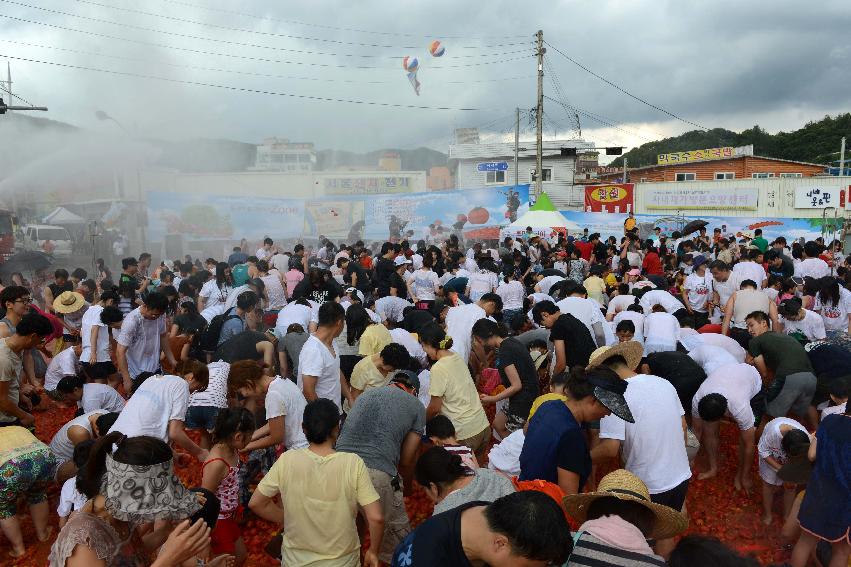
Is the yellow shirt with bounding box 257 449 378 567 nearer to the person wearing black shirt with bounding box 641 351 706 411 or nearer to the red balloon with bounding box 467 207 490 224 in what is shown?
the person wearing black shirt with bounding box 641 351 706 411

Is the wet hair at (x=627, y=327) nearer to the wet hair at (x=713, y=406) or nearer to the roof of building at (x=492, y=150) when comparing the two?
the wet hair at (x=713, y=406)

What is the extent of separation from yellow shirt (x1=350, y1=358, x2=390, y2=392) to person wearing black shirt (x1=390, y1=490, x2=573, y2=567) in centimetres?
303

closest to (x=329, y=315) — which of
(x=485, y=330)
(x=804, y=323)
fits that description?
(x=485, y=330)

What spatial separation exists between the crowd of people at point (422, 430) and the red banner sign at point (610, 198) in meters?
22.8

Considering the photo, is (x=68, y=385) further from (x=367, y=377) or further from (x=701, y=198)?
(x=701, y=198)

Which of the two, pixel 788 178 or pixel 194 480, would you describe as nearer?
pixel 194 480

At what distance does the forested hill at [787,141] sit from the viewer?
5456cm

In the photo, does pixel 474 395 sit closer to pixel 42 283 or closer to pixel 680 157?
pixel 42 283

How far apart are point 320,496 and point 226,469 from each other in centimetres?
101

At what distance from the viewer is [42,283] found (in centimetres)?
1095

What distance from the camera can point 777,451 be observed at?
176 inches

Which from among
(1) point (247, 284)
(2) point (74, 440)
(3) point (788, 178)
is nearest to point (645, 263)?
(1) point (247, 284)

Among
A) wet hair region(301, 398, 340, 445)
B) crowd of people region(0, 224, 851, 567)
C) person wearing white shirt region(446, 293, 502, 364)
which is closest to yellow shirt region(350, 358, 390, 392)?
crowd of people region(0, 224, 851, 567)

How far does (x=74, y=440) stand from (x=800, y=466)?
555 cm
